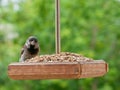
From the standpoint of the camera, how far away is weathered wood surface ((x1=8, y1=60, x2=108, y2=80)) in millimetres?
3012

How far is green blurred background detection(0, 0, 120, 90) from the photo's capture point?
23.2 ft

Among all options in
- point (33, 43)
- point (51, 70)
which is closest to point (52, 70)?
point (51, 70)

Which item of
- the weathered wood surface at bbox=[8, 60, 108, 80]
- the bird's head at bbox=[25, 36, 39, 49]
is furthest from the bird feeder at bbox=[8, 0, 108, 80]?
the bird's head at bbox=[25, 36, 39, 49]

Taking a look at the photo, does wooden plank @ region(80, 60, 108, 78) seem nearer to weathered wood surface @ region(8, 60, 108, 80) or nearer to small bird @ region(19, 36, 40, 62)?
weathered wood surface @ region(8, 60, 108, 80)

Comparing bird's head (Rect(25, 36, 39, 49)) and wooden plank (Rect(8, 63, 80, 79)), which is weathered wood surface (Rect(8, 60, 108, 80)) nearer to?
wooden plank (Rect(8, 63, 80, 79))

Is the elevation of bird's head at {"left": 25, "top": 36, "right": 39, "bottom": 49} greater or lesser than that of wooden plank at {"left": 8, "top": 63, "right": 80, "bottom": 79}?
greater

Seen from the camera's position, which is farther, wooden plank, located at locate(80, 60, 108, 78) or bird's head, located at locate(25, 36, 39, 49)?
bird's head, located at locate(25, 36, 39, 49)

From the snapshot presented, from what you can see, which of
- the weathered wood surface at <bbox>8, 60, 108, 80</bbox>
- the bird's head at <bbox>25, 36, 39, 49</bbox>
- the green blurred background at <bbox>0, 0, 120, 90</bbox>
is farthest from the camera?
the green blurred background at <bbox>0, 0, 120, 90</bbox>

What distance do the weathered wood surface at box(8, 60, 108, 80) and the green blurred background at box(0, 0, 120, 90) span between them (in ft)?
12.5

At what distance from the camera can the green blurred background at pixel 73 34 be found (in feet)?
23.2

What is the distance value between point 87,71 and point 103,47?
4.32m

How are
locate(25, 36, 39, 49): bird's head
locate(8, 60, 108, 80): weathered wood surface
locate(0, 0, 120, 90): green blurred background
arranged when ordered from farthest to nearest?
locate(0, 0, 120, 90): green blurred background → locate(25, 36, 39, 49): bird's head → locate(8, 60, 108, 80): weathered wood surface

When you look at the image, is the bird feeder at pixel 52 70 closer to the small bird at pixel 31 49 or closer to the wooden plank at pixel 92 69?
the wooden plank at pixel 92 69

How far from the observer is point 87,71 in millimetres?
3143
